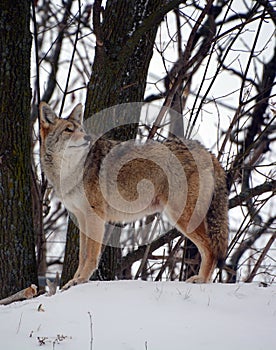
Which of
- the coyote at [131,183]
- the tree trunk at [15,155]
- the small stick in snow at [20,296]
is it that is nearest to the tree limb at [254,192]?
the coyote at [131,183]

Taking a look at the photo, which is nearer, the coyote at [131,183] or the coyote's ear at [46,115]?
the coyote at [131,183]

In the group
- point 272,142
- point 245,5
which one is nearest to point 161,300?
point 245,5

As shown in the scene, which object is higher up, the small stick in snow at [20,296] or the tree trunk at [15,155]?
the tree trunk at [15,155]

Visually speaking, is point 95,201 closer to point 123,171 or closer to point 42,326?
point 123,171

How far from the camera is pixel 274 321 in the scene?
4809mm

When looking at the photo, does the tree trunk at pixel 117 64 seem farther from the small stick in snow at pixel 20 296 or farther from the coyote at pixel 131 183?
the small stick in snow at pixel 20 296

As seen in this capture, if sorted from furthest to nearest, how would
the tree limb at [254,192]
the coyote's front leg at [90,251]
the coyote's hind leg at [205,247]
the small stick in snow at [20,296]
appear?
the tree limb at [254,192] → the coyote's hind leg at [205,247] → the coyote's front leg at [90,251] → the small stick in snow at [20,296]

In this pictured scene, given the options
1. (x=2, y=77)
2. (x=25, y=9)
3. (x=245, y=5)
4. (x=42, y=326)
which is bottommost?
(x=42, y=326)

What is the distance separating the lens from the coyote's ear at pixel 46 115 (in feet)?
21.9

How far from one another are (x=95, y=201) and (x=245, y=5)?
225 inches

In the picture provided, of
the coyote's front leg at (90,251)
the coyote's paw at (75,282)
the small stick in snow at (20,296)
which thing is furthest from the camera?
the coyote's front leg at (90,251)

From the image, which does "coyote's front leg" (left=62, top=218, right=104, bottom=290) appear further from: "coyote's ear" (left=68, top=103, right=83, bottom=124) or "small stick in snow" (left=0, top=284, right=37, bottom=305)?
"coyote's ear" (left=68, top=103, right=83, bottom=124)

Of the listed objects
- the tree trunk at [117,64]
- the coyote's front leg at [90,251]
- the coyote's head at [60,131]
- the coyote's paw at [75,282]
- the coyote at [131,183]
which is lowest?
the coyote's paw at [75,282]

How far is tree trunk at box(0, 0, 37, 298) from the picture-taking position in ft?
20.4
